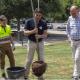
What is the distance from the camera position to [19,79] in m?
8.84

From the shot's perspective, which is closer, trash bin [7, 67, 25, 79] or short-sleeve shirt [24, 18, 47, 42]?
trash bin [7, 67, 25, 79]

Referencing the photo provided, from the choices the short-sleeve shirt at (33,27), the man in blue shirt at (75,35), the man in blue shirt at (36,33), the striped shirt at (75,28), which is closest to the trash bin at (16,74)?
the man in blue shirt at (36,33)

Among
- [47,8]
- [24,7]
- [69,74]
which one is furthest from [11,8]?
[69,74]

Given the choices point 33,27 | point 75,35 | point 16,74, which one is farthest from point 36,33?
point 16,74

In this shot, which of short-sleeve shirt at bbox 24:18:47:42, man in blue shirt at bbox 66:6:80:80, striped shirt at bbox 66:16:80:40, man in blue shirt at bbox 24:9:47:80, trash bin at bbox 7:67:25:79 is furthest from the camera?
striped shirt at bbox 66:16:80:40

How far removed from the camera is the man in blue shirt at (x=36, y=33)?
Result: 948 centimetres

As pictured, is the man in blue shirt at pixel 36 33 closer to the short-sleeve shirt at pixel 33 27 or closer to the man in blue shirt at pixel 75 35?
the short-sleeve shirt at pixel 33 27

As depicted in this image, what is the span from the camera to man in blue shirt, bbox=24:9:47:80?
9.48m

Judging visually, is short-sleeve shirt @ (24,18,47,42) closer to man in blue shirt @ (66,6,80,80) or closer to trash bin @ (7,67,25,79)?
man in blue shirt @ (66,6,80,80)

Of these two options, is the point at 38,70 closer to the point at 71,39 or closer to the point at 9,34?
the point at 71,39

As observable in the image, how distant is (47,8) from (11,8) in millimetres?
4296

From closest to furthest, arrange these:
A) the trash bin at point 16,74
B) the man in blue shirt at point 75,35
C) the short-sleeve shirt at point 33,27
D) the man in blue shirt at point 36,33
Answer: the trash bin at point 16,74, the man in blue shirt at point 36,33, the short-sleeve shirt at point 33,27, the man in blue shirt at point 75,35

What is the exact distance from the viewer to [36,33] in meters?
9.49

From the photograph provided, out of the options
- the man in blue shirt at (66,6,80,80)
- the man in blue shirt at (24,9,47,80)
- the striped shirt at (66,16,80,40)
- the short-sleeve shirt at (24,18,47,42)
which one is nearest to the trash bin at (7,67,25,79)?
the man in blue shirt at (24,9,47,80)
